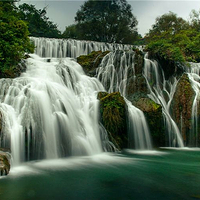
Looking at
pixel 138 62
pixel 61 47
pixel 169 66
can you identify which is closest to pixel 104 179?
pixel 138 62

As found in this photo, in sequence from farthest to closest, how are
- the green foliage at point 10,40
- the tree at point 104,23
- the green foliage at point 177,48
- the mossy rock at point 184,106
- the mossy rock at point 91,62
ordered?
1. the tree at point 104,23
2. the green foliage at point 177,48
3. the mossy rock at point 91,62
4. the mossy rock at point 184,106
5. the green foliage at point 10,40

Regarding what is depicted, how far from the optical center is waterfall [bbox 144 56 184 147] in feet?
36.2

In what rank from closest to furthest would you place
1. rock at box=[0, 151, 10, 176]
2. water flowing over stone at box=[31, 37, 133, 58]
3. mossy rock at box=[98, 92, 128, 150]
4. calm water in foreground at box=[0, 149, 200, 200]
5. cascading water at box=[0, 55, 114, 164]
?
1. calm water in foreground at box=[0, 149, 200, 200]
2. rock at box=[0, 151, 10, 176]
3. cascading water at box=[0, 55, 114, 164]
4. mossy rock at box=[98, 92, 128, 150]
5. water flowing over stone at box=[31, 37, 133, 58]

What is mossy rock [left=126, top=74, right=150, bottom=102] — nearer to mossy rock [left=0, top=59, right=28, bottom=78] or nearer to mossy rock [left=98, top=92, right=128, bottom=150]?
mossy rock [left=98, top=92, right=128, bottom=150]

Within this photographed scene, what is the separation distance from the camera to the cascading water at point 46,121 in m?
7.05

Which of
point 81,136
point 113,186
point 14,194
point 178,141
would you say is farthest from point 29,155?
point 178,141

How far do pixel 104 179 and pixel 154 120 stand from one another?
5679 millimetres

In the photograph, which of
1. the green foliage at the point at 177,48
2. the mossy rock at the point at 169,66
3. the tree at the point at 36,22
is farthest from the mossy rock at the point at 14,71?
the tree at the point at 36,22

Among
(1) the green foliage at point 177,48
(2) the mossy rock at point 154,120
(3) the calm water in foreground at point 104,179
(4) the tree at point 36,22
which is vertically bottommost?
(3) the calm water in foreground at point 104,179

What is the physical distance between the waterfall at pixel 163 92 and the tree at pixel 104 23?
2045 centimetres

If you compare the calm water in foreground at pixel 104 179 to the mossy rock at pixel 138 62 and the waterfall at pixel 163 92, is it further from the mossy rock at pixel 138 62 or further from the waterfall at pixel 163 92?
the mossy rock at pixel 138 62

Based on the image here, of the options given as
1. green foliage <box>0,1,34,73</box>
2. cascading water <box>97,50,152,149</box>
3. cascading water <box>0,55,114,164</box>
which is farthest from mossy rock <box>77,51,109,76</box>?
green foliage <box>0,1,34,73</box>

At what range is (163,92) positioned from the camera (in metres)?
13.0

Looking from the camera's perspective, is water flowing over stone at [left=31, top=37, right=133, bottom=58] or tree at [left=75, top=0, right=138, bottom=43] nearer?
water flowing over stone at [left=31, top=37, right=133, bottom=58]
